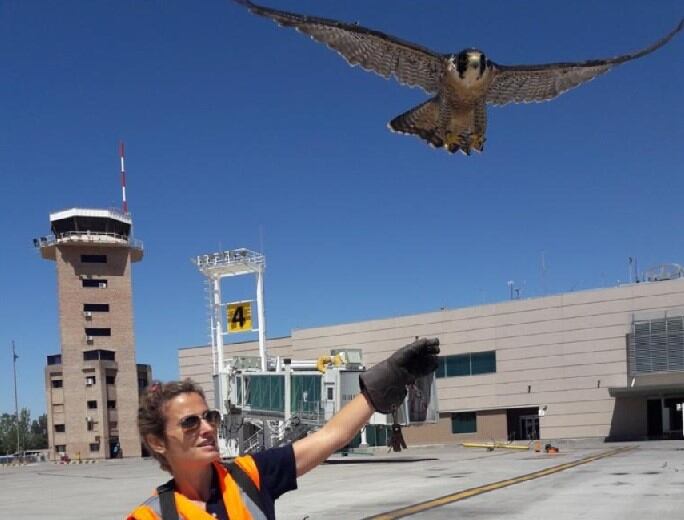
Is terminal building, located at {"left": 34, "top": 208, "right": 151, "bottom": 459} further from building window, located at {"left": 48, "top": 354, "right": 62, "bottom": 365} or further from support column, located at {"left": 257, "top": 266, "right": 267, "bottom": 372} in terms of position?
support column, located at {"left": 257, "top": 266, "right": 267, "bottom": 372}

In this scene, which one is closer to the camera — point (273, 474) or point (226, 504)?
point (226, 504)

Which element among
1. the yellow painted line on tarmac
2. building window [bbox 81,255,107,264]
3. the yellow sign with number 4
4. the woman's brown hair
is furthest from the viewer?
building window [bbox 81,255,107,264]

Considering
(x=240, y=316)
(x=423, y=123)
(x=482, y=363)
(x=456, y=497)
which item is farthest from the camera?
(x=482, y=363)

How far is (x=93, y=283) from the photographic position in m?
84.0

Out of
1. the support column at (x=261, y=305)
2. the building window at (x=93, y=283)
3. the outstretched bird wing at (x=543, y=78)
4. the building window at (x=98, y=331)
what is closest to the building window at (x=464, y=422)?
the support column at (x=261, y=305)

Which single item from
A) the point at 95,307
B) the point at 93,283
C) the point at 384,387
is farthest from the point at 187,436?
the point at 93,283

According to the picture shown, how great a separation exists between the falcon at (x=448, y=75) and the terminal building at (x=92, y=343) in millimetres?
77176

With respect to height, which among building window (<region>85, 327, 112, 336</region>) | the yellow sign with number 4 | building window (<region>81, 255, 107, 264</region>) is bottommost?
building window (<region>85, 327, 112, 336</region>)

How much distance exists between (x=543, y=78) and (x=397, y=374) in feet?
7.18

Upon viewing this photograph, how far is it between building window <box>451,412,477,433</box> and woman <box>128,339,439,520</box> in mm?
56614

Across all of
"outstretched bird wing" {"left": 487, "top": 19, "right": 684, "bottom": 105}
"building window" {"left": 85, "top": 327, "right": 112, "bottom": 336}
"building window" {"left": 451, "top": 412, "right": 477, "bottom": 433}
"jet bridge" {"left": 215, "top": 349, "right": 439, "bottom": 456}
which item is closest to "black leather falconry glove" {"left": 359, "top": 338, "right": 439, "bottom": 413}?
"outstretched bird wing" {"left": 487, "top": 19, "right": 684, "bottom": 105}

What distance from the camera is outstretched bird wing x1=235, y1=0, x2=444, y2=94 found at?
4.25m

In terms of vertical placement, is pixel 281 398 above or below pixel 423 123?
below

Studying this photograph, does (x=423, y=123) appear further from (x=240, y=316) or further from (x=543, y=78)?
(x=240, y=316)
